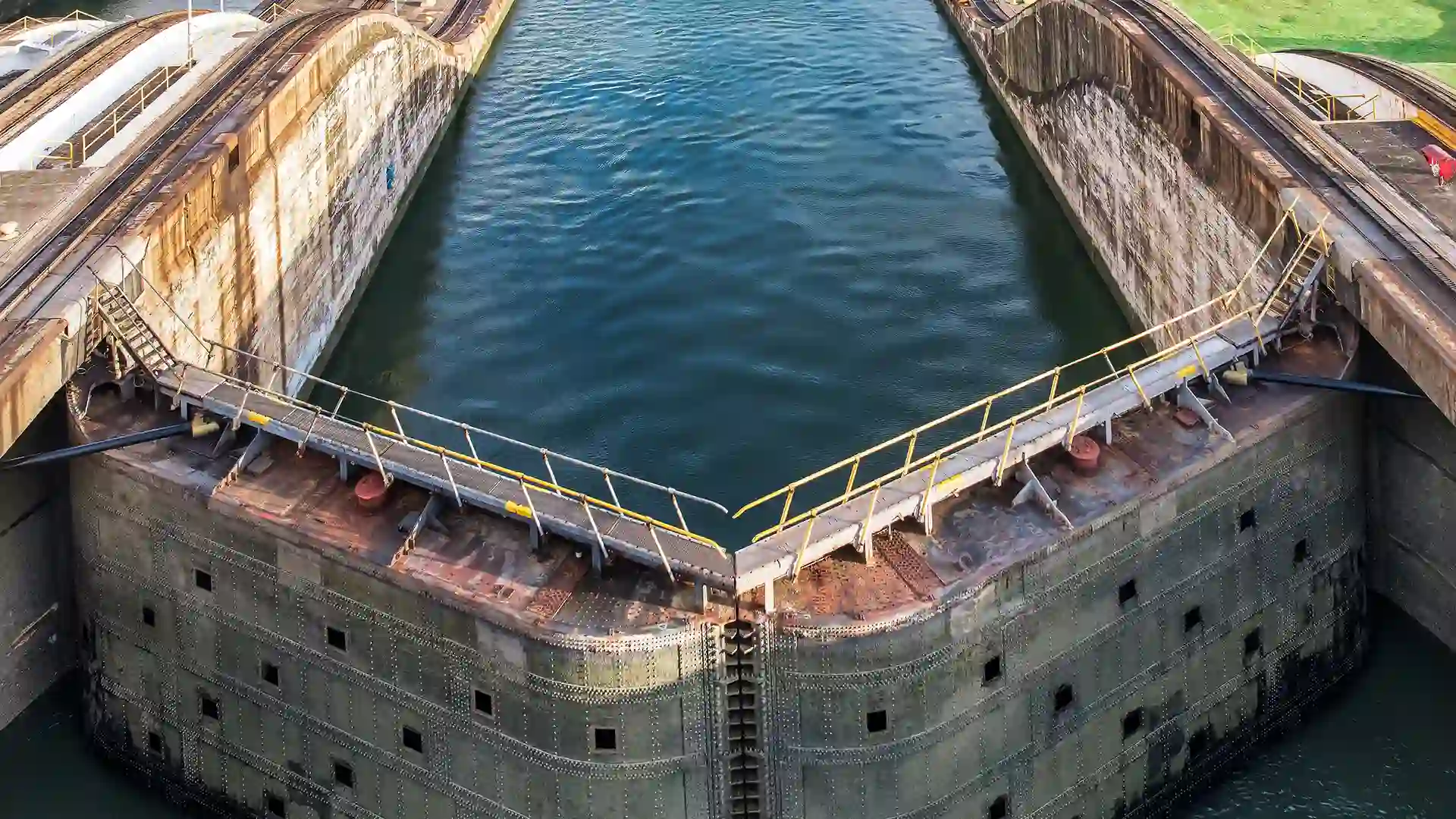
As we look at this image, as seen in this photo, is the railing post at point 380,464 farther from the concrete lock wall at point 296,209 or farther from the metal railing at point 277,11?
the metal railing at point 277,11

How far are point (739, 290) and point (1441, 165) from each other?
88.5 feet

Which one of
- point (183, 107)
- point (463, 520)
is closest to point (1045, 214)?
point (183, 107)

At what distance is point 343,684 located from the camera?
1366 inches

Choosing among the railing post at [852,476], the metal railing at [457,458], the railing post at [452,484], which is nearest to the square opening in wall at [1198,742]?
the railing post at [852,476]

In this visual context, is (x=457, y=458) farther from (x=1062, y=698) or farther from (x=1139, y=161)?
(x=1139, y=161)

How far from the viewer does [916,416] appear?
52.6 meters

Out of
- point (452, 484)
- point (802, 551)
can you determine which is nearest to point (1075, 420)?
point (802, 551)

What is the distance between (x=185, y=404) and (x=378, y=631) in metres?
9.47

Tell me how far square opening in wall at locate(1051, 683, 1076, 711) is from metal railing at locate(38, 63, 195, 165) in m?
38.5

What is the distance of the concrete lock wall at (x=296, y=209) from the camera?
154 feet

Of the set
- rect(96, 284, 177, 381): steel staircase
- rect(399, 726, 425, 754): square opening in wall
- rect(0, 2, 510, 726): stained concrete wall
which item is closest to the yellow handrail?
rect(399, 726, 425, 754): square opening in wall

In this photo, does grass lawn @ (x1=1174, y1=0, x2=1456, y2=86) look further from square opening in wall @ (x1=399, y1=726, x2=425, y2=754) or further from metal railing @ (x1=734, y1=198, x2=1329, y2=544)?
square opening in wall @ (x1=399, y1=726, x2=425, y2=754)

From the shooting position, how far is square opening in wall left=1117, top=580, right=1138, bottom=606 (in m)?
35.2

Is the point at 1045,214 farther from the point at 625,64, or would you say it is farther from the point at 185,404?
the point at 185,404
